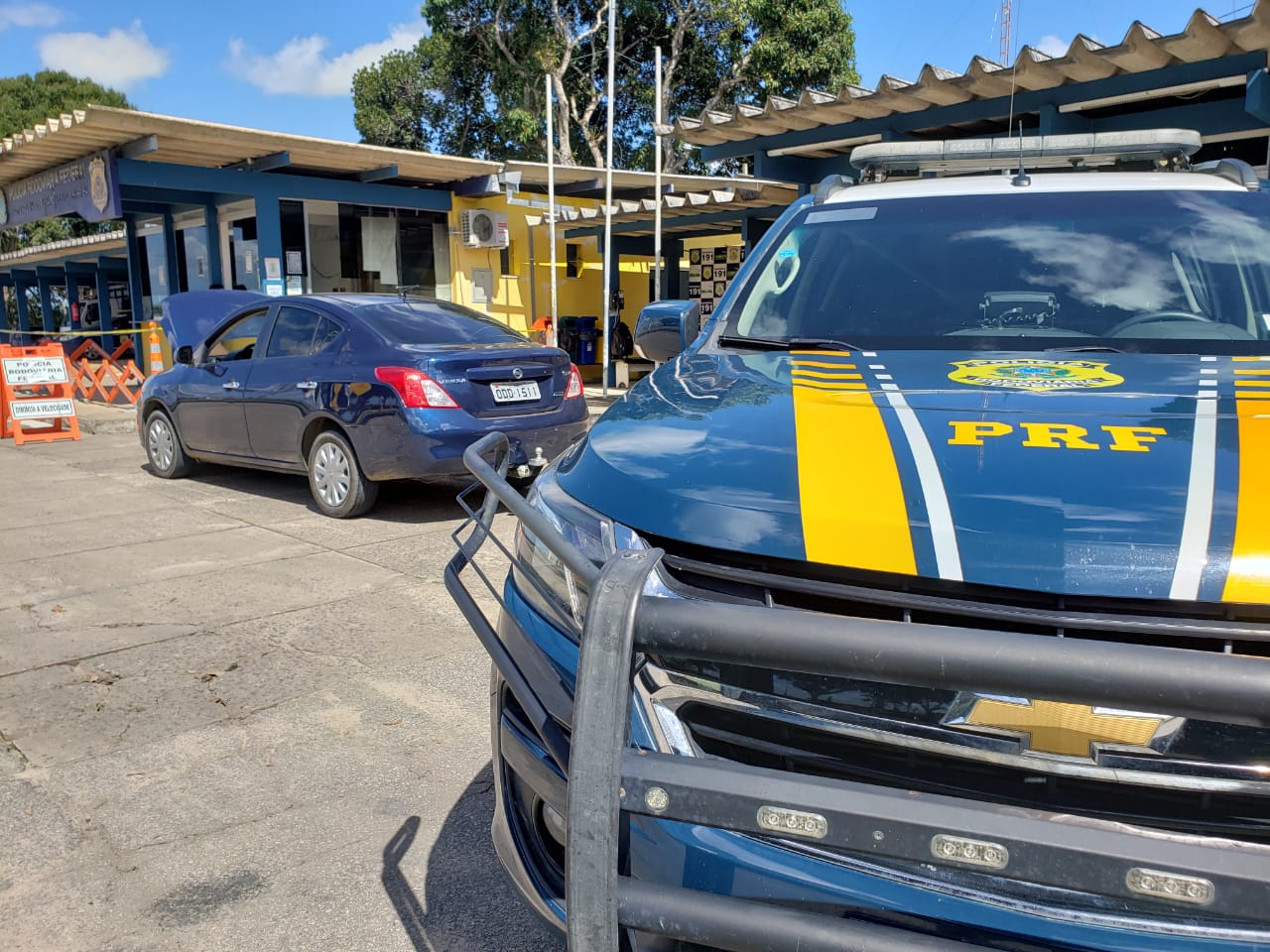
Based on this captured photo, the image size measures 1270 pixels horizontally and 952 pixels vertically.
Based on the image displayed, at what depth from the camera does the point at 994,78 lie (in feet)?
29.5

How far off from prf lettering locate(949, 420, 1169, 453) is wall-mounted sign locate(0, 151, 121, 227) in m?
14.7

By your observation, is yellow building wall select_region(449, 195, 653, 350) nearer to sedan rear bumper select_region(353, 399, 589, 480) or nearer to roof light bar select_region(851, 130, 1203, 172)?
sedan rear bumper select_region(353, 399, 589, 480)

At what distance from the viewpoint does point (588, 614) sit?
1.33 meters

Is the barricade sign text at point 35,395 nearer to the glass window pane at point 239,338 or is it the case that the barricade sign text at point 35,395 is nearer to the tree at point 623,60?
the glass window pane at point 239,338

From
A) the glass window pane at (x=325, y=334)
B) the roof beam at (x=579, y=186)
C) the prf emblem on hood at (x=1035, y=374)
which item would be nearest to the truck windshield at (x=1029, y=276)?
the prf emblem on hood at (x=1035, y=374)

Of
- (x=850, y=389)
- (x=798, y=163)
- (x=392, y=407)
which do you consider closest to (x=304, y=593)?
(x=392, y=407)

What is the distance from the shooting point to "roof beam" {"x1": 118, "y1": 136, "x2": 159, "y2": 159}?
1279 centimetres

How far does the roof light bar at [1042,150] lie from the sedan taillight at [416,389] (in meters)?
3.46

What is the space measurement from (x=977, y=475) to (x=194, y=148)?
14.4 metres

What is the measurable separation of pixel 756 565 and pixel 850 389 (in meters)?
0.69

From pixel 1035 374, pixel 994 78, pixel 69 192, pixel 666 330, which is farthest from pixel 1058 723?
pixel 69 192

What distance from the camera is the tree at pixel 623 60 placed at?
79.1ft

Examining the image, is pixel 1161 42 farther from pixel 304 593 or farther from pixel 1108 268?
pixel 304 593

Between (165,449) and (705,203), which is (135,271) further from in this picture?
(165,449)
